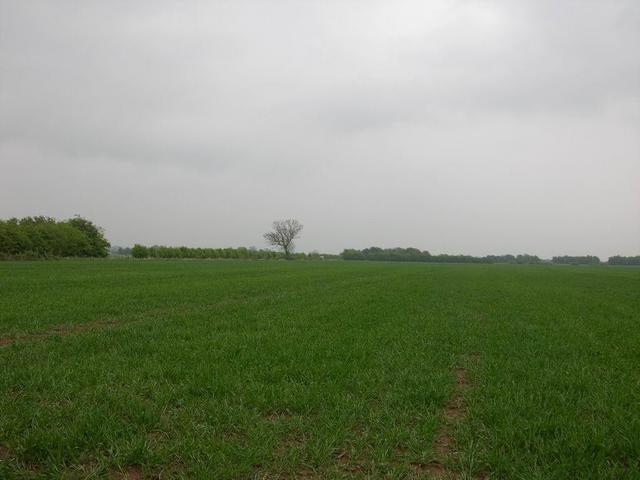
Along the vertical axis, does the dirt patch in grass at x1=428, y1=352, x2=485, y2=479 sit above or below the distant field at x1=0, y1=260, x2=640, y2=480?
below

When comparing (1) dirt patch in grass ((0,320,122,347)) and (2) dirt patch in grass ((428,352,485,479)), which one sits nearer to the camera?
(2) dirt patch in grass ((428,352,485,479))

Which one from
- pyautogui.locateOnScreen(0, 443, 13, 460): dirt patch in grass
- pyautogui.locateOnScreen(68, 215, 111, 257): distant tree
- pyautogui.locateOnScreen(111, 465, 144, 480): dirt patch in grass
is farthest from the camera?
pyautogui.locateOnScreen(68, 215, 111, 257): distant tree

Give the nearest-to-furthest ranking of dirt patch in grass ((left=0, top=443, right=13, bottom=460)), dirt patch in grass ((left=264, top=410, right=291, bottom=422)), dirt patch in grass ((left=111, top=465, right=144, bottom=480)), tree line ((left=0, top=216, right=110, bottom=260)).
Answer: dirt patch in grass ((left=111, top=465, right=144, bottom=480)) < dirt patch in grass ((left=0, top=443, right=13, bottom=460)) < dirt patch in grass ((left=264, top=410, right=291, bottom=422)) < tree line ((left=0, top=216, right=110, bottom=260))

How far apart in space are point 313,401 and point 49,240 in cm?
9800

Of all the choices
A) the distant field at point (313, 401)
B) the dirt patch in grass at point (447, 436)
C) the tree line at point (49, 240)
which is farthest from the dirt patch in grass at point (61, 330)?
the tree line at point (49, 240)

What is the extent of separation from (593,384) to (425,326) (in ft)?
18.9

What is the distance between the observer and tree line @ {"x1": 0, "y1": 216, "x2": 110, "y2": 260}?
72.4 meters

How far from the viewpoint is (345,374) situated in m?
7.11

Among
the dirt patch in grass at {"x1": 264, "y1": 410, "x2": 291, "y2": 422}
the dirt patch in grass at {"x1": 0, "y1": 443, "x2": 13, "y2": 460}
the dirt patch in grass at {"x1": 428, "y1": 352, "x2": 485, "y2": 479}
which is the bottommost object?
the dirt patch in grass at {"x1": 428, "y1": 352, "x2": 485, "y2": 479}

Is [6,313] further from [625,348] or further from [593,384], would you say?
[625,348]

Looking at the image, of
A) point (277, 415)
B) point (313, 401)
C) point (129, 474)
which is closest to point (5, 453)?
point (129, 474)

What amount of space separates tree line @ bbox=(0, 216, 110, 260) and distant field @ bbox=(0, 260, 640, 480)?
7403cm

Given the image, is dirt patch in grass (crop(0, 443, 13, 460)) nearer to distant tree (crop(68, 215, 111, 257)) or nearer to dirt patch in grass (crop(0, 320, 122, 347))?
dirt patch in grass (crop(0, 320, 122, 347))

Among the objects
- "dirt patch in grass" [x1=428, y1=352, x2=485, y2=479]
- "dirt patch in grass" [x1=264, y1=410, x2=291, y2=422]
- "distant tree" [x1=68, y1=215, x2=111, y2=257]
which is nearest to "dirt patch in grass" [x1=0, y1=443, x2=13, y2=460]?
"dirt patch in grass" [x1=264, y1=410, x2=291, y2=422]
